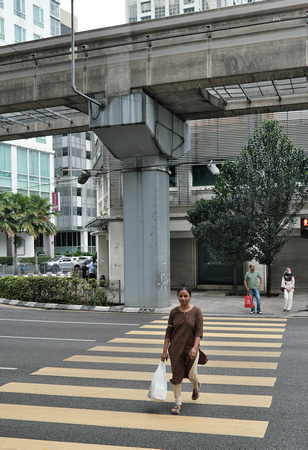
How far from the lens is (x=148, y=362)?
10.9m

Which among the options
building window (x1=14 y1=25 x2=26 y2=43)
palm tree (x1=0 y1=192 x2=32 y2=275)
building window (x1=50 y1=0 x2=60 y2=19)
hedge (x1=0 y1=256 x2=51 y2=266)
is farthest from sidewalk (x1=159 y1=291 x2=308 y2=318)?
building window (x1=50 y1=0 x2=60 y2=19)

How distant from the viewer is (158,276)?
20.3 metres

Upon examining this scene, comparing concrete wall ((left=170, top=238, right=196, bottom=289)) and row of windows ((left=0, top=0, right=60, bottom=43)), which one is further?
row of windows ((left=0, top=0, right=60, bottom=43))

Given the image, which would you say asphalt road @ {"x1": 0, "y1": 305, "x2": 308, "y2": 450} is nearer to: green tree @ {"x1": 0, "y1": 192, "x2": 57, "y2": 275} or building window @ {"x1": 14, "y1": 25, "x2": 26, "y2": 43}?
green tree @ {"x1": 0, "y1": 192, "x2": 57, "y2": 275}

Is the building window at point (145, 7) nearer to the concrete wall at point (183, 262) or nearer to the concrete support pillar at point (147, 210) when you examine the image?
the concrete wall at point (183, 262)

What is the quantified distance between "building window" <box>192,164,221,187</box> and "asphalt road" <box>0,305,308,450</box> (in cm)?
1393

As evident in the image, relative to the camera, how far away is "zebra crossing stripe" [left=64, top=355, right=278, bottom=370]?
1039 centimetres

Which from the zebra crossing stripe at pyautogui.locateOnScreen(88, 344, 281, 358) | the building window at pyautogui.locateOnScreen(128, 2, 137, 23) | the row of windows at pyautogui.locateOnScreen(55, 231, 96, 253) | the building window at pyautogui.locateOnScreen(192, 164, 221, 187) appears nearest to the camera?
the zebra crossing stripe at pyautogui.locateOnScreen(88, 344, 281, 358)

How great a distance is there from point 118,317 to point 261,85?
395 inches

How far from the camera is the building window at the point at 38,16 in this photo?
62.9 metres

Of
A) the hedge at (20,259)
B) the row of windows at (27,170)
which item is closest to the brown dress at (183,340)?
the row of windows at (27,170)

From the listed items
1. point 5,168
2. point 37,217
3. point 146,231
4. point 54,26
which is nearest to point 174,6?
point 54,26

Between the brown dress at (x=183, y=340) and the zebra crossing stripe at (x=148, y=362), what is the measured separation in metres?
3.22

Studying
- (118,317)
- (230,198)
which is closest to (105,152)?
(230,198)
